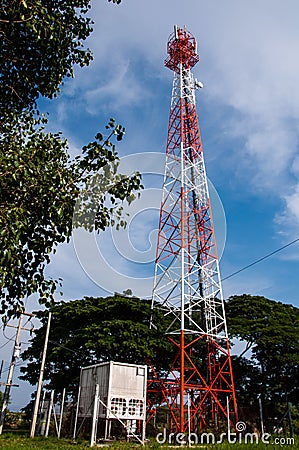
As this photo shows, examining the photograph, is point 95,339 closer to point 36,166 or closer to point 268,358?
point 268,358

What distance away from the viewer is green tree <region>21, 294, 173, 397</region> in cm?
1770

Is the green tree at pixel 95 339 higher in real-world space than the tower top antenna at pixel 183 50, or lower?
lower

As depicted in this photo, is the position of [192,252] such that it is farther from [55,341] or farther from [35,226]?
[35,226]

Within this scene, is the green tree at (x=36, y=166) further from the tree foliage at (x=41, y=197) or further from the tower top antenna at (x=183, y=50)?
the tower top antenna at (x=183, y=50)

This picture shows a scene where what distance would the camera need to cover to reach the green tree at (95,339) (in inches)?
697

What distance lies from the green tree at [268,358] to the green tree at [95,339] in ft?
17.8

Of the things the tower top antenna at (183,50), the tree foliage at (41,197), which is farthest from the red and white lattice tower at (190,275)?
the tree foliage at (41,197)

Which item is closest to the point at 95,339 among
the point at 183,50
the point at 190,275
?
the point at 190,275

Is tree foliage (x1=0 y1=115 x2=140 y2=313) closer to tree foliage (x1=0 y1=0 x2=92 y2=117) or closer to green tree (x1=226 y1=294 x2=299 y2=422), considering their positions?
tree foliage (x1=0 y1=0 x2=92 y2=117)

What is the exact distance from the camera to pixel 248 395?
70.5 feet

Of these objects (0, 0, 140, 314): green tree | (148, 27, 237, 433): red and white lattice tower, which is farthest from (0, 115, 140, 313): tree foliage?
(148, 27, 237, 433): red and white lattice tower

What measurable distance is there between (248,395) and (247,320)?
4.18 metres

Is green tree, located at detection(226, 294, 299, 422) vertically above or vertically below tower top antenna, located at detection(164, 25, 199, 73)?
below

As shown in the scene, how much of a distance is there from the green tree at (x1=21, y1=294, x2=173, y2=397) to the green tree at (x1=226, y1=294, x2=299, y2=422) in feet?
17.8
